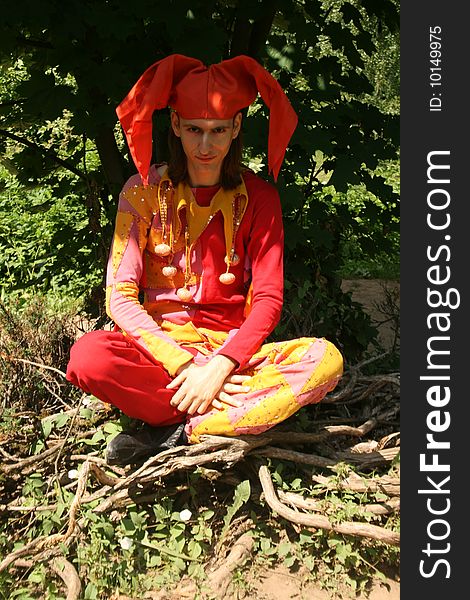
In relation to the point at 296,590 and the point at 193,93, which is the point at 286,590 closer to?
the point at 296,590

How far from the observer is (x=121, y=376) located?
2510 millimetres

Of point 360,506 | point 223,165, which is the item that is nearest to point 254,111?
point 223,165

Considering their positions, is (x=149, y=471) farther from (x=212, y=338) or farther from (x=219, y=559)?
(x=212, y=338)

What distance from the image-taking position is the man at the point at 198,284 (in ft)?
8.26

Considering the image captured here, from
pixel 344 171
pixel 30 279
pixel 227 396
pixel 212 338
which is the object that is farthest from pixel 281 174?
pixel 30 279

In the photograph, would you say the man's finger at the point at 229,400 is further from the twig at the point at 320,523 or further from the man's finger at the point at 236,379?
the twig at the point at 320,523

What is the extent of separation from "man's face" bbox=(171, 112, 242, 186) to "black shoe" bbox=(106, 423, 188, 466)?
966 millimetres

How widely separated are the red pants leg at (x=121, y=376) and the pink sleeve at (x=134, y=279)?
0.06m

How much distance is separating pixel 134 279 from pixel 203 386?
48cm

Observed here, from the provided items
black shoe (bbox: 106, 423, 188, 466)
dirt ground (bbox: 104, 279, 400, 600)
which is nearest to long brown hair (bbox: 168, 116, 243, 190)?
black shoe (bbox: 106, 423, 188, 466)

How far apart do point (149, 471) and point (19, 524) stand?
55cm

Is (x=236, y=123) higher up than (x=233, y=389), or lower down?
higher up

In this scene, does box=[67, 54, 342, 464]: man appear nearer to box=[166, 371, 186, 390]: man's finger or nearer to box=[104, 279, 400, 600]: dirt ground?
box=[166, 371, 186, 390]: man's finger

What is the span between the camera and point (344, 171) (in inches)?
130
